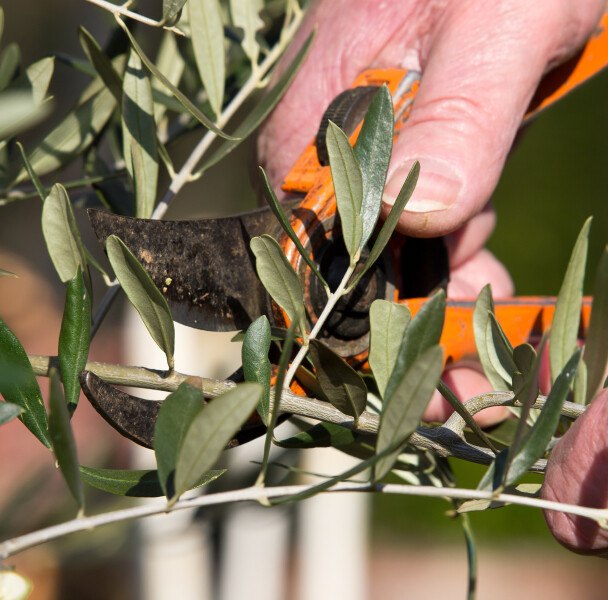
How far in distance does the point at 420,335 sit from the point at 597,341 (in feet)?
1.21

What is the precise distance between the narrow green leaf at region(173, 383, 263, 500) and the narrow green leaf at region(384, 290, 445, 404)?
3.9 inches

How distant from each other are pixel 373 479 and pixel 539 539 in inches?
169

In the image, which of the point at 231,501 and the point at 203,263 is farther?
the point at 203,263

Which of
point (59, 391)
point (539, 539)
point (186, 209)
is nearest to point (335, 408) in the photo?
point (59, 391)

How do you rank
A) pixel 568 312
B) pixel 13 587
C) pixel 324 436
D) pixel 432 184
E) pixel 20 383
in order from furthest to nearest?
pixel 432 184
pixel 568 312
pixel 324 436
pixel 20 383
pixel 13 587

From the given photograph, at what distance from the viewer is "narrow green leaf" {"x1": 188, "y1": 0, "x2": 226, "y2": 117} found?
820mm

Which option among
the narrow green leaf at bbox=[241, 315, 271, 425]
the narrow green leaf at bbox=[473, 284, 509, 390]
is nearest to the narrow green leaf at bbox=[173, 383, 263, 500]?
the narrow green leaf at bbox=[241, 315, 271, 425]

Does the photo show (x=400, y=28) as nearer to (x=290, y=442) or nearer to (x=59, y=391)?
(x=290, y=442)

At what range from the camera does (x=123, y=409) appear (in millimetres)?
665

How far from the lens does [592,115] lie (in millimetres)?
4078

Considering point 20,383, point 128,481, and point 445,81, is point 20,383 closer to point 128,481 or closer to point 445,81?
point 128,481

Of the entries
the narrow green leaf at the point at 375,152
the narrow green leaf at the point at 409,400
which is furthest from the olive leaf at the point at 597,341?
the narrow green leaf at the point at 409,400

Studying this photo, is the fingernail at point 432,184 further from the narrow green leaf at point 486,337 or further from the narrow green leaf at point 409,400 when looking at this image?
the narrow green leaf at point 409,400

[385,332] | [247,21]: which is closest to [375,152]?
[385,332]
